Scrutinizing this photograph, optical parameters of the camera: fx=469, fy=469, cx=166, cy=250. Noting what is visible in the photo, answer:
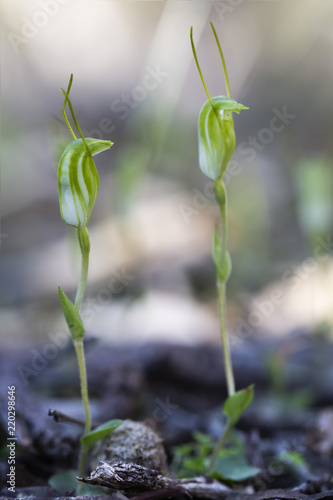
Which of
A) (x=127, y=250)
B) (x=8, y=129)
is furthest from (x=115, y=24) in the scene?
(x=127, y=250)

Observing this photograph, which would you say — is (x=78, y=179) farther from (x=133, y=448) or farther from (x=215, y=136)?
(x=133, y=448)

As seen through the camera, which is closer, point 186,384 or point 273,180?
point 186,384

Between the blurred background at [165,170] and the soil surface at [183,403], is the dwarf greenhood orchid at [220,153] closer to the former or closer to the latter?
the soil surface at [183,403]

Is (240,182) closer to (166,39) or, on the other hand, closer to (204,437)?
(166,39)

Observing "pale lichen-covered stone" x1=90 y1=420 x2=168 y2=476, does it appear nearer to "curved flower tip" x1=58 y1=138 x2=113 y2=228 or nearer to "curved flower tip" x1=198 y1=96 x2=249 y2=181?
"curved flower tip" x1=58 y1=138 x2=113 y2=228

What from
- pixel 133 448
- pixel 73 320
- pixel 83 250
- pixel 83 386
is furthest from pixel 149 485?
pixel 83 250

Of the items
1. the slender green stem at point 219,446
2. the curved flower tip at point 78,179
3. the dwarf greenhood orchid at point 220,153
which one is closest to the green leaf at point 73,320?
the curved flower tip at point 78,179
